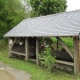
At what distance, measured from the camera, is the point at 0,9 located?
21281mm

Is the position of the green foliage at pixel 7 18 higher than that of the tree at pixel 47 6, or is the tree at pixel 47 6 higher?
the tree at pixel 47 6

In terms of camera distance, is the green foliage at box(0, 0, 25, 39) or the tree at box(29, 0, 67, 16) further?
the tree at box(29, 0, 67, 16)

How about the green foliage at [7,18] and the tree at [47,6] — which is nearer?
the green foliage at [7,18]

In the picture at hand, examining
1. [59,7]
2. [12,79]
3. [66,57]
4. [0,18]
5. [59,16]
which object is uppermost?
[59,7]

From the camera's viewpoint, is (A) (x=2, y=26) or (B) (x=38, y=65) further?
(A) (x=2, y=26)

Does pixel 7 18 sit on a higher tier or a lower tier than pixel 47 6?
lower

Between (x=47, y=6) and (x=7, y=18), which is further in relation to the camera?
(x=47, y=6)

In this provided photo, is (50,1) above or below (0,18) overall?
above

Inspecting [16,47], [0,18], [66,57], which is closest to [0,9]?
[0,18]

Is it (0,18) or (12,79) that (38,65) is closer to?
(12,79)

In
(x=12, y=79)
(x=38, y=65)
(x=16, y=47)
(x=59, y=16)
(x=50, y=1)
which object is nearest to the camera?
(x=12, y=79)

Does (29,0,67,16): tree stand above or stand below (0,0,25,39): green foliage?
above

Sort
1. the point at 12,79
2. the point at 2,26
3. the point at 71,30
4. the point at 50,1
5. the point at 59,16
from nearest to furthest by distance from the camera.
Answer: the point at 12,79
the point at 71,30
the point at 59,16
the point at 2,26
the point at 50,1

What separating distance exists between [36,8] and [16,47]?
1136cm
